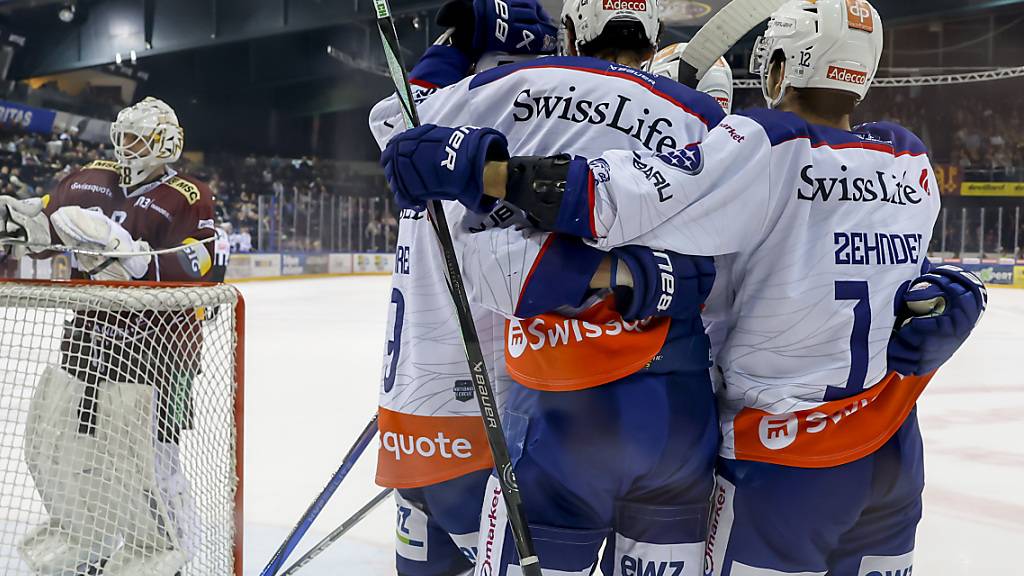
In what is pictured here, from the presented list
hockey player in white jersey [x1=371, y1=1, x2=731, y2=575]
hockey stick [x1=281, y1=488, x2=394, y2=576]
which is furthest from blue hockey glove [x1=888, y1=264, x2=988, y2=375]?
hockey stick [x1=281, y1=488, x2=394, y2=576]

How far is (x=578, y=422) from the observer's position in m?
1.00

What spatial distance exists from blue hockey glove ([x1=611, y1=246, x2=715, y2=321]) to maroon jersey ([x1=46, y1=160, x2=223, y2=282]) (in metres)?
1.43

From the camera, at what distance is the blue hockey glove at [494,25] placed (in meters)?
1.32

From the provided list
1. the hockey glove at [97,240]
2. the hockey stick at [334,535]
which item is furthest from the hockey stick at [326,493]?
the hockey glove at [97,240]

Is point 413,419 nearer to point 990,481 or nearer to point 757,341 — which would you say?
point 757,341

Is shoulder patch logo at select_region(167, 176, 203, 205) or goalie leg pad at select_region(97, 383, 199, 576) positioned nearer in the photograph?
goalie leg pad at select_region(97, 383, 199, 576)

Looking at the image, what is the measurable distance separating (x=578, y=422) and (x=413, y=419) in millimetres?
450

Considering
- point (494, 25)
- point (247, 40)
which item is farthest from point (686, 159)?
point (247, 40)

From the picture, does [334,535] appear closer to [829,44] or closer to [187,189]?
[187,189]

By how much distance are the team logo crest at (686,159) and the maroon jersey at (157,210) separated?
146 cm

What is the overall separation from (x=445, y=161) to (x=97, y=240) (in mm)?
1012

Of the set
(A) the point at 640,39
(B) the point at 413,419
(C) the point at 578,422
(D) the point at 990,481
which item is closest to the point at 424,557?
(B) the point at 413,419

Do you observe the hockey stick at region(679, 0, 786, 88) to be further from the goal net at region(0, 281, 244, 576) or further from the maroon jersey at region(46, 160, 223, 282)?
the maroon jersey at region(46, 160, 223, 282)

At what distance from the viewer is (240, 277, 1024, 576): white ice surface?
7.39ft
